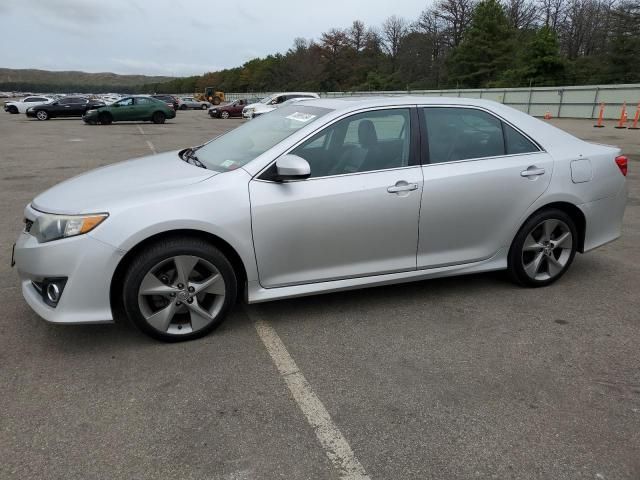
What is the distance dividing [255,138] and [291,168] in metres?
0.86

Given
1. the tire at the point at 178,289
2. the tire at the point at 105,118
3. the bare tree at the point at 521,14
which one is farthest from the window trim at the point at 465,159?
the bare tree at the point at 521,14

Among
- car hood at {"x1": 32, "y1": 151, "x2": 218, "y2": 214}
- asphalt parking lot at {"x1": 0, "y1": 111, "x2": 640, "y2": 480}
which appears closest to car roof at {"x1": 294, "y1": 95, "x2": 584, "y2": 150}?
car hood at {"x1": 32, "y1": 151, "x2": 218, "y2": 214}

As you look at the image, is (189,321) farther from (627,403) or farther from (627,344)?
(627,344)

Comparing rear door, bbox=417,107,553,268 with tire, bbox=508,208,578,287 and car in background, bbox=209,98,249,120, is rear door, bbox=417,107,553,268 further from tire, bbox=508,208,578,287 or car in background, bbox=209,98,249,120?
car in background, bbox=209,98,249,120

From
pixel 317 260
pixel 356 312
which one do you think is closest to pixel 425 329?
pixel 356 312

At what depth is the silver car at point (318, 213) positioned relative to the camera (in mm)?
3084

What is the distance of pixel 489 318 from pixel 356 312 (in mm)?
982

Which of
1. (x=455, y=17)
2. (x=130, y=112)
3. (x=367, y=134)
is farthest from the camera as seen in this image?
(x=455, y=17)

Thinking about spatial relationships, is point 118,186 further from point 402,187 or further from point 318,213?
point 402,187

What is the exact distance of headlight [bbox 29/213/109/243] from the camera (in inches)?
119

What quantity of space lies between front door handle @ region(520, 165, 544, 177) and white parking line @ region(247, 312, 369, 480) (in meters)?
2.30

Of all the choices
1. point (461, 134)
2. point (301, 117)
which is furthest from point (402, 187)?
point (301, 117)

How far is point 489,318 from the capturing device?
3752 mm

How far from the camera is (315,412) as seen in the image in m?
2.64
